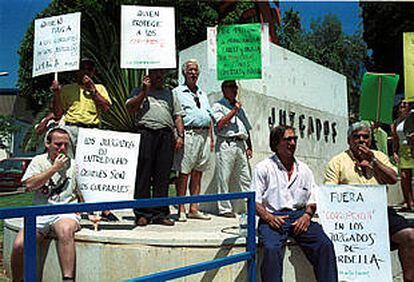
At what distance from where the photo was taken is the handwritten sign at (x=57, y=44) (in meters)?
4.87

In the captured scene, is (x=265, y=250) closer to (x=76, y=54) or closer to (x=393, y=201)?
(x=76, y=54)

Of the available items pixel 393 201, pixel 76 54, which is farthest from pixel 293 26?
pixel 76 54

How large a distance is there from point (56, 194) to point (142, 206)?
4.15ft

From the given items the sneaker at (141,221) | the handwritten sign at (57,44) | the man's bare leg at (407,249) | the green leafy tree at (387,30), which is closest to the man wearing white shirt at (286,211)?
the man's bare leg at (407,249)

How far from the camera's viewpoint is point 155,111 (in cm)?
462

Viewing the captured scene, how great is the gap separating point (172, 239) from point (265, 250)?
63cm

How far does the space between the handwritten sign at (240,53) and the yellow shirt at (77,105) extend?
1.35 m

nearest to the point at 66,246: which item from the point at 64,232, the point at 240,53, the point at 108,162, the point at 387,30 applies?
the point at 64,232

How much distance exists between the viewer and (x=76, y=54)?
4.84m

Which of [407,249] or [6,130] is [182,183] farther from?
[6,130]

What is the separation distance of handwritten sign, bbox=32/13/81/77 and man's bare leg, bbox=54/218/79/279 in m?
1.66

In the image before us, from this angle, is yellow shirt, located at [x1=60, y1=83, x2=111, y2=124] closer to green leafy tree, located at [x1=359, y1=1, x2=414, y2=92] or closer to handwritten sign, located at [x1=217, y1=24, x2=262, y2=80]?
handwritten sign, located at [x1=217, y1=24, x2=262, y2=80]

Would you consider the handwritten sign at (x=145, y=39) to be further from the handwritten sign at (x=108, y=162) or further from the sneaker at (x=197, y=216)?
the sneaker at (x=197, y=216)

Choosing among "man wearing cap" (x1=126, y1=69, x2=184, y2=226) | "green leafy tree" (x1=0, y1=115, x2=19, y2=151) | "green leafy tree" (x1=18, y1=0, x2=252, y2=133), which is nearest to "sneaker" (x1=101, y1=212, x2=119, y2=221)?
"man wearing cap" (x1=126, y1=69, x2=184, y2=226)
